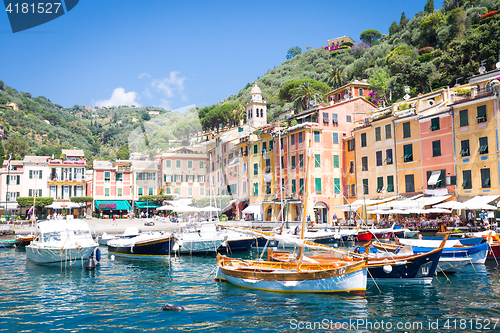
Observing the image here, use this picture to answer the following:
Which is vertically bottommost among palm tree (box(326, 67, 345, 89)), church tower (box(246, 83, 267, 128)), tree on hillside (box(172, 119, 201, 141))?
tree on hillside (box(172, 119, 201, 141))

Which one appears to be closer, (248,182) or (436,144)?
(436,144)

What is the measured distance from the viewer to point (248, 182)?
6147 centimetres

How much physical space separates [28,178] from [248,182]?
38106 mm

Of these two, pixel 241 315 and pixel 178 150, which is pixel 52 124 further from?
→ pixel 241 315

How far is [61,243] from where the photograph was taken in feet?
92.5

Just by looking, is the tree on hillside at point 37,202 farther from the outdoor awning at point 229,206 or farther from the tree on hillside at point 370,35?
the tree on hillside at point 370,35

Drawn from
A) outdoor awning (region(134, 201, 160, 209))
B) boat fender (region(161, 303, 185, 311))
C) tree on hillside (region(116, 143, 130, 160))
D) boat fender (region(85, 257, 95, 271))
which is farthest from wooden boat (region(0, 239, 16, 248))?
tree on hillside (region(116, 143, 130, 160))

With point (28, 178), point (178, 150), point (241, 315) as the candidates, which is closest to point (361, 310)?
point (241, 315)

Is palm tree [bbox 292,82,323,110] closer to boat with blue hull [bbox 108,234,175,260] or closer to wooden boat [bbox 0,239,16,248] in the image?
boat with blue hull [bbox 108,234,175,260]

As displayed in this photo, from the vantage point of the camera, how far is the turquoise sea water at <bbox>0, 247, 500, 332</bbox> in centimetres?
1393

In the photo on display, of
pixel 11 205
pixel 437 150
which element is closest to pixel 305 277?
pixel 437 150

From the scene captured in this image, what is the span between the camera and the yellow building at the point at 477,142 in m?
34.5

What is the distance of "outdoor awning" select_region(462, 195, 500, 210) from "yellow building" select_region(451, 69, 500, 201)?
1.16 meters

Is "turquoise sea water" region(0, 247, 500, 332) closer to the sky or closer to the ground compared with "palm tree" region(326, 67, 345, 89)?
closer to the ground
